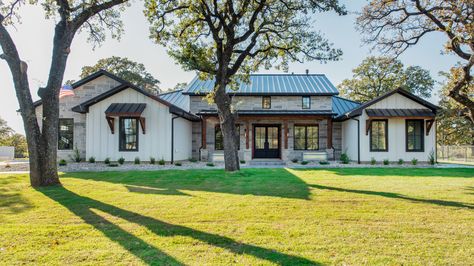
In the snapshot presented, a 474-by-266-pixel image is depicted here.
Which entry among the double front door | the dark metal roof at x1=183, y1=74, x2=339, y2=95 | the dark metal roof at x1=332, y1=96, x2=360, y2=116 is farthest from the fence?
the double front door

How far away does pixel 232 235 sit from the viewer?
4.18 meters

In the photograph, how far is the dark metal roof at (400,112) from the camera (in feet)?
52.1

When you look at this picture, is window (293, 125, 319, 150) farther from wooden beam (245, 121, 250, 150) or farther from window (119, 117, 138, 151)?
window (119, 117, 138, 151)

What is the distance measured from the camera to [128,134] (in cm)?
1573

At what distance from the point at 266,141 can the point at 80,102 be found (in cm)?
1150

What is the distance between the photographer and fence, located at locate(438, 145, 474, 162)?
71.8 feet

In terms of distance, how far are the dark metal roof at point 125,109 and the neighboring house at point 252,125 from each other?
5cm

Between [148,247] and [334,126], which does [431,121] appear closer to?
[334,126]

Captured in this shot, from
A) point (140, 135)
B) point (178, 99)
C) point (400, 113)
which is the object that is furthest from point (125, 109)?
point (400, 113)

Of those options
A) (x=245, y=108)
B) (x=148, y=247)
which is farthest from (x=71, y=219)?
(x=245, y=108)

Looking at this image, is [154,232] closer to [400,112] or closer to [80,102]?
[80,102]

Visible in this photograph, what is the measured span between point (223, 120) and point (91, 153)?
7.96m

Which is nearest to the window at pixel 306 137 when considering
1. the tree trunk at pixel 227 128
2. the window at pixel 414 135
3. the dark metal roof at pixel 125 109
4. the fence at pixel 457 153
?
the window at pixel 414 135

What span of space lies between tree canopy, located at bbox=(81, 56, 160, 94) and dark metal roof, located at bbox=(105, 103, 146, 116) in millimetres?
20746
